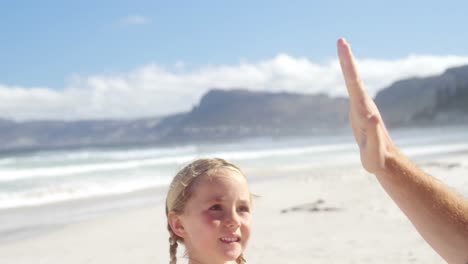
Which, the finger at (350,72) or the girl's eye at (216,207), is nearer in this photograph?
the finger at (350,72)

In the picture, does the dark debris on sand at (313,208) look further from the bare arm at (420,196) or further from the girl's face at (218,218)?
the bare arm at (420,196)

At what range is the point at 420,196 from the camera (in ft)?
5.20

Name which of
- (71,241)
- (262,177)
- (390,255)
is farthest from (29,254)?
(262,177)

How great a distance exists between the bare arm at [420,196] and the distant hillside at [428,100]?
332ft

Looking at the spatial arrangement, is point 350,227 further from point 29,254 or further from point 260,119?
point 260,119

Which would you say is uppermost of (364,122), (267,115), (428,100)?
(364,122)

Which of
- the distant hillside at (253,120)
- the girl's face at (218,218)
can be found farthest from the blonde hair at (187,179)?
the distant hillside at (253,120)

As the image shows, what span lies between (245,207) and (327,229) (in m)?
5.52

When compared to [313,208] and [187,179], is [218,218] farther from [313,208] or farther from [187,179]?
[313,208]

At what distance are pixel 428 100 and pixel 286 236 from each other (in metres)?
125

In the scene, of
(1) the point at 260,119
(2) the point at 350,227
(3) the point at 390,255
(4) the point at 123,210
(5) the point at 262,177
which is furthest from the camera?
(1) the point at 260,119

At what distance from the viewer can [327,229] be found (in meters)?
7.57

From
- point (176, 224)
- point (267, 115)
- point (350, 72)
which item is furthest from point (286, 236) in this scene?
point (267, 115)

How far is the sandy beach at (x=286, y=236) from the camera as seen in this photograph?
6258 mm
